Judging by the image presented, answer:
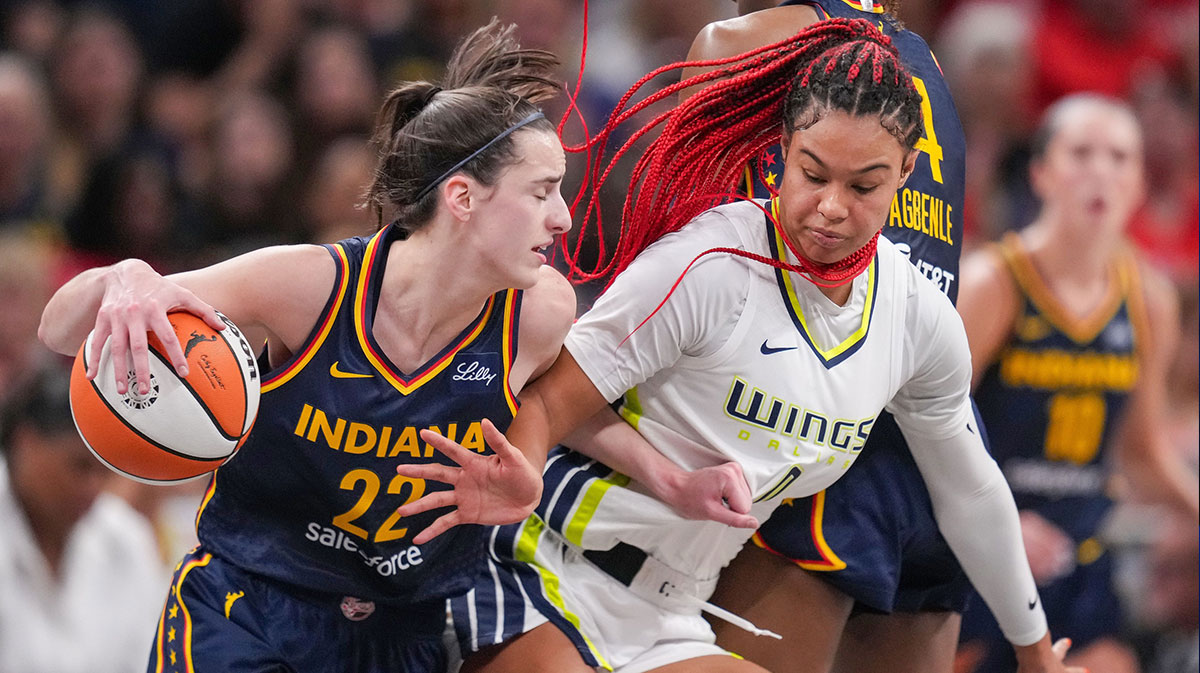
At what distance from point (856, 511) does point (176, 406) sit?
54.5 inches

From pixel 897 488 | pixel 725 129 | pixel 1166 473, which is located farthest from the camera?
pixel 1166 473

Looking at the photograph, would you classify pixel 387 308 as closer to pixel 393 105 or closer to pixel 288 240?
pixel 393 105

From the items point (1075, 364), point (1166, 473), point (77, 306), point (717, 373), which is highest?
point (77, 306)

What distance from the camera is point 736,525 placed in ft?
8.64

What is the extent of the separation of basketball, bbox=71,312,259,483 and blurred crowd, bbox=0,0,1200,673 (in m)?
2.62

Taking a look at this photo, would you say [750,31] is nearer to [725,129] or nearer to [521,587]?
[725,129]

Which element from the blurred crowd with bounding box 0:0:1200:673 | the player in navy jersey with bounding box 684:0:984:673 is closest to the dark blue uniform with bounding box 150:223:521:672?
the player in navy jersey with bounding box 684:0:984:673

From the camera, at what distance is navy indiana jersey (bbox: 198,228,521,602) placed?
8.43 ft

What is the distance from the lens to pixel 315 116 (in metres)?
6.59

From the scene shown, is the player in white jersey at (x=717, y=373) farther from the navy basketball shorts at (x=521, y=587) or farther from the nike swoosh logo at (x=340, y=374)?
the nike swoosh logo at (x=340, y=374)

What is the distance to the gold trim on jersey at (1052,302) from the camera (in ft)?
16.2

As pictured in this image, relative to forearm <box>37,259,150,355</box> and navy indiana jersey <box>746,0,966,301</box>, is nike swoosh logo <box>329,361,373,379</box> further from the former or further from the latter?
navy indiana jersey <box>746,0,966,301</box>

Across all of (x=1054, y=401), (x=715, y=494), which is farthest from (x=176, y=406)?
(x=1054, y=401)

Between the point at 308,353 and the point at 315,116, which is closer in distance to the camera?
the point at 308,353
